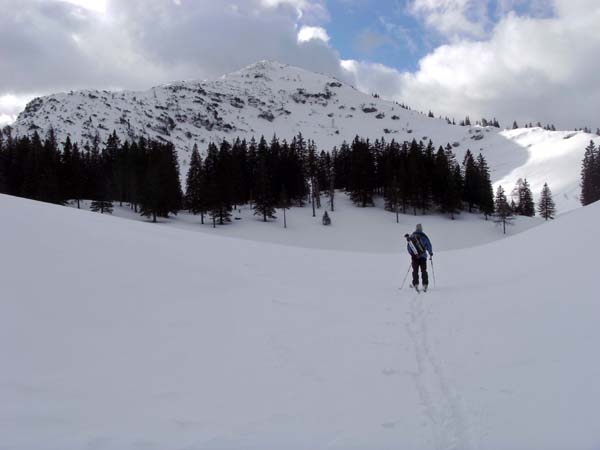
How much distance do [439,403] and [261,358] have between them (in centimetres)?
281

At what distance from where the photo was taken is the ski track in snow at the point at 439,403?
3963 millimetres

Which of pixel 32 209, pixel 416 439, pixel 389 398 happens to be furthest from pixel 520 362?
pixel 32 209

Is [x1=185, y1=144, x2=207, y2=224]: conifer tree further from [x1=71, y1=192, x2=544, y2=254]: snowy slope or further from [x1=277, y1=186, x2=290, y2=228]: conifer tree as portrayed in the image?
[x1=277, y1=186, x2=290, y2=228]: conifer tree

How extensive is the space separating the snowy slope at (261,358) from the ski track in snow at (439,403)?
2cm

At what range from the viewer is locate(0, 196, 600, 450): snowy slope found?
159 inches

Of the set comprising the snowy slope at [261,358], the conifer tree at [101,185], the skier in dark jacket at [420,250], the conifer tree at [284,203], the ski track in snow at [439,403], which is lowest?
the ski track in snow at [439,403]

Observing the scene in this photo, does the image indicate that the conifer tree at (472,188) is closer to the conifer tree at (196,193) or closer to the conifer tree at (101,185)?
the conifer tree at (196,193)

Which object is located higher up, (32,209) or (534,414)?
(32,209)

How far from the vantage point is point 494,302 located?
32.8 feet

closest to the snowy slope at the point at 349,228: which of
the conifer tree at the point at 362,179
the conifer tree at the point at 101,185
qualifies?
the conifer tree at the point at 101,185

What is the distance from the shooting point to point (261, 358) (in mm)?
6188

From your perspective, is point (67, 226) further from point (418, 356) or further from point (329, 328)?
point (418, 356)

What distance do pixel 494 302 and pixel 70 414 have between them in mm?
9682

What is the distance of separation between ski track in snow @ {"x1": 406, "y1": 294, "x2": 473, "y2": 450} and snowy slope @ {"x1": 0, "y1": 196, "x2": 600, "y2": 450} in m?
0.02
